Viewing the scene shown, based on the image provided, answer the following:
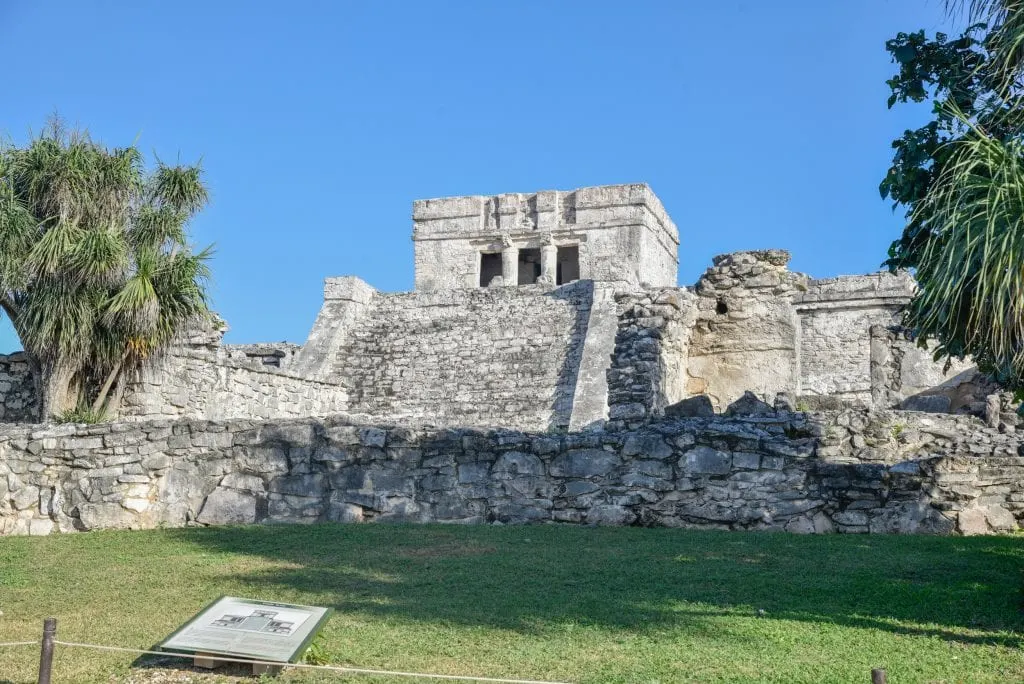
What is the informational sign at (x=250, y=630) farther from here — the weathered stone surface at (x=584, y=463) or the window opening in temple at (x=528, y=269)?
the window opening in temple at (x=528, y=269)

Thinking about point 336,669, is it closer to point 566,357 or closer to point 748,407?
point 748,407

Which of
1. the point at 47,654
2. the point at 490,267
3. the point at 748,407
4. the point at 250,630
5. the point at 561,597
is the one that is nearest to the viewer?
the point at 47,654

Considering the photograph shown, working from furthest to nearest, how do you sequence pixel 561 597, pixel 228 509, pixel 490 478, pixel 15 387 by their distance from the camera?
pixel 15 387, pixel 228 509, pixel 490 478, pixel 561 597

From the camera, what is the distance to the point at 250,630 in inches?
187

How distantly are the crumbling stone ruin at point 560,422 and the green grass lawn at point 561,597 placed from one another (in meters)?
0.39

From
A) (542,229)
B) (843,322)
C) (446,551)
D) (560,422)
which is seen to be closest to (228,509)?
(446,551)

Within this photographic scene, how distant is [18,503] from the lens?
8.87 m

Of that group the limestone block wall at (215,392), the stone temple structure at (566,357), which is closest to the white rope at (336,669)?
the stone temple structure at (566,357)

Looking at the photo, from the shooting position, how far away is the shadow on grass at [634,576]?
5633mm

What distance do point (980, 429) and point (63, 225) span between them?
11201mm

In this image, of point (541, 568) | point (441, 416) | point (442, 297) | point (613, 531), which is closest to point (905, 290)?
point (442, 297)

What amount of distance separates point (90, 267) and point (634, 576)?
29.7ft

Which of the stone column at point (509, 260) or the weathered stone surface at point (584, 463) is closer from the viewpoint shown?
the weathered stone surface at point (584, 463)

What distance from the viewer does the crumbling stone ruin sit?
828 centimetres
